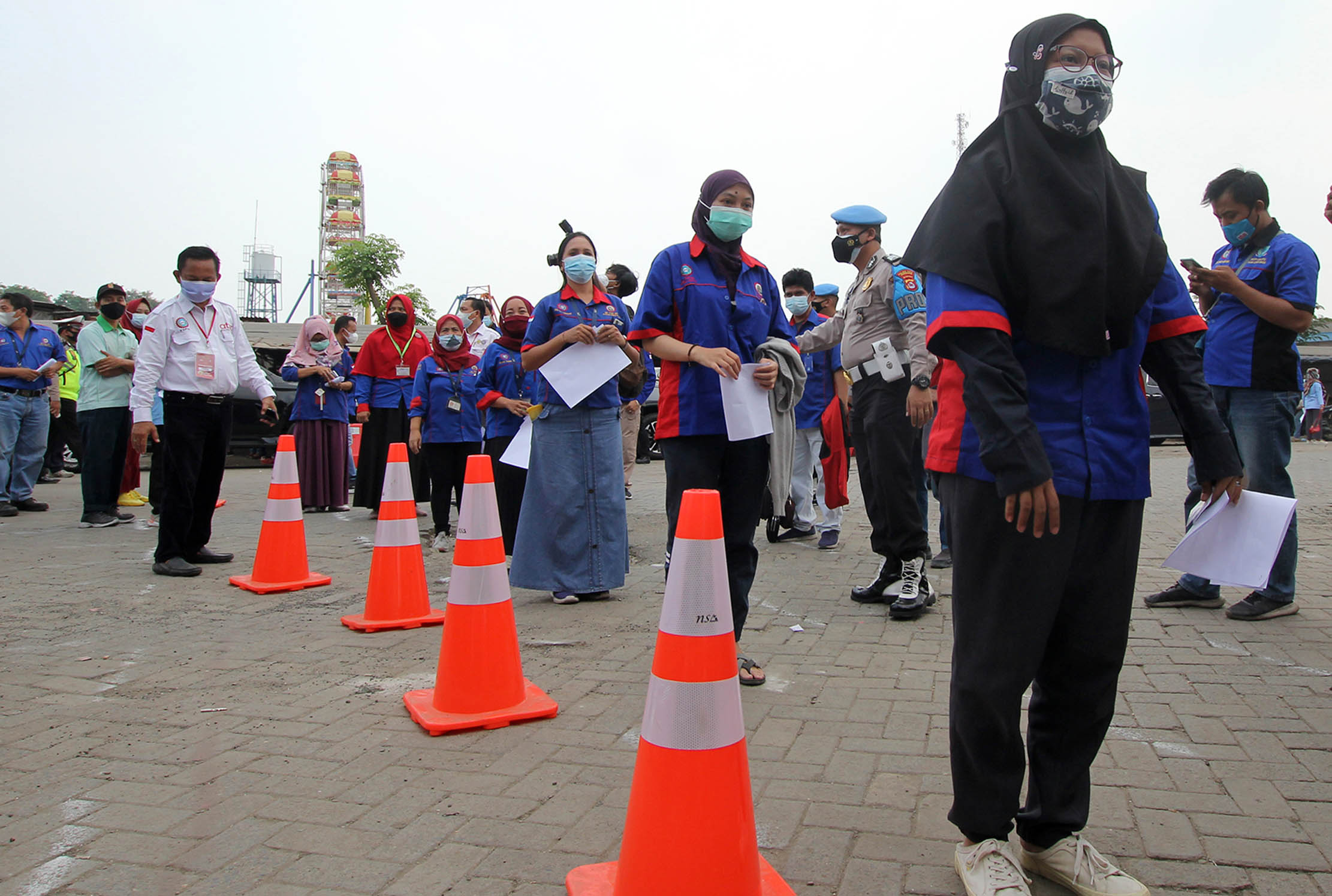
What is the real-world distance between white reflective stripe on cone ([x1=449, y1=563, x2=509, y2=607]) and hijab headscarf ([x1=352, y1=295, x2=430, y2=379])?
240 inches

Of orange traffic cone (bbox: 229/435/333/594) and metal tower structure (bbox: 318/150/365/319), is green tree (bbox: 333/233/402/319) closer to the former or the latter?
orange traffic cone (bbox: 229/435/333/594)

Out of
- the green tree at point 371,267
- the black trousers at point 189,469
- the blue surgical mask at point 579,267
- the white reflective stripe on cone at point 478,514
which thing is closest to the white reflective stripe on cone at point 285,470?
the black trousers at point 189,469

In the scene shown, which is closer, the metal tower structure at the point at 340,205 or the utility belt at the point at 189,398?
the utility belt at the point at 189,398

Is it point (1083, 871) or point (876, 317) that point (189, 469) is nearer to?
point (876, 317)

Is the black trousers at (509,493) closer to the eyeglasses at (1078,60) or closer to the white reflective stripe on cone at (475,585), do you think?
the white reflective stripe on cone at (475,585)

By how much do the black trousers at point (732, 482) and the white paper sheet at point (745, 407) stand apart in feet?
0.32

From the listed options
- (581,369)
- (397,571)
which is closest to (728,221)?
(581,369)

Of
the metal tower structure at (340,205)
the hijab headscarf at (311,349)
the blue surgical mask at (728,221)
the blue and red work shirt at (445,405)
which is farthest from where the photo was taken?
the metal tower structure at (340,205)

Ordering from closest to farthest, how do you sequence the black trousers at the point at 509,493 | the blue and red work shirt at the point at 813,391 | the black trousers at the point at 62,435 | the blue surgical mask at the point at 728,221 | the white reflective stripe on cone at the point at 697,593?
the white reflective stripe on cone at the point at 697,593
the blue surgical mask at the point at 728,221
the black trousers at the point at 509,493
the blue and red work shirt at the point at 813,391
the black trousers at the point at 62,435

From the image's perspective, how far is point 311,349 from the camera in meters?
9.81

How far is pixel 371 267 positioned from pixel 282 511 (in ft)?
142

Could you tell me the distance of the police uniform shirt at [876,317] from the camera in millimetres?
4676

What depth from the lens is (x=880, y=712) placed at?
337cm

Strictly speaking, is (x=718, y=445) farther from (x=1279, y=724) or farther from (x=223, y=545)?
(x=223, y=545)
